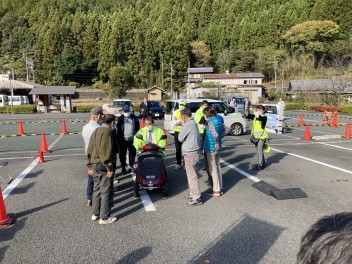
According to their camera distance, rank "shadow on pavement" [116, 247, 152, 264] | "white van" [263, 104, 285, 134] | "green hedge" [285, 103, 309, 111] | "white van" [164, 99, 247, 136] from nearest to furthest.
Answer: "shadow on pavement" [116, 247, 152, 264] < "white van" [164, 99, 247, 136] < "white van" [263, 104, 285, 134] < "green hedge" [285, 103, 309, 111]

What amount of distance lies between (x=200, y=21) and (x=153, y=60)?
32.1 m

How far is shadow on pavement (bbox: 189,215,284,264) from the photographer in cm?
337

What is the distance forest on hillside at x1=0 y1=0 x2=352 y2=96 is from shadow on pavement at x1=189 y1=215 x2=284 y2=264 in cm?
4929

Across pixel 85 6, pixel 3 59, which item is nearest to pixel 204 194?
pixel 3 59

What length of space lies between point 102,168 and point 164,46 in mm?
65330

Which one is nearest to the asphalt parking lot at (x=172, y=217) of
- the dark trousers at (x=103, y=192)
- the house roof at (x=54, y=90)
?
the dark trousers at (x=103, y=192)

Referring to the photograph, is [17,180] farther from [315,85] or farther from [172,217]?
[315,85]

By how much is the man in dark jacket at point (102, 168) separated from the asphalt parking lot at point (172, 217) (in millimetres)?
282

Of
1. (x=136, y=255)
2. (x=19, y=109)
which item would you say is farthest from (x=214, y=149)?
(x=19, y=109)

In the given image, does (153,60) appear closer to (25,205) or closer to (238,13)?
(238,13)

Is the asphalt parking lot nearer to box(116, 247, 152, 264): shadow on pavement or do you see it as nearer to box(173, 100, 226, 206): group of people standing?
box(116, 247, 152, 264): shadow on pavement

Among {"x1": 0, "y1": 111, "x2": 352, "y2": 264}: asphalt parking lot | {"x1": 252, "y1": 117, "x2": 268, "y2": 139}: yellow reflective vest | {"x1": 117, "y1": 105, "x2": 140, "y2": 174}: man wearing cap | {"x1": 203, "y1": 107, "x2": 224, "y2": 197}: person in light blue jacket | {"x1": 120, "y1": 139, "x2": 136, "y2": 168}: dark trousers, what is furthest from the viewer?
{"x1": 252, "y1": 117, "x2": 268, "y2": 139}: yellow reflective vest

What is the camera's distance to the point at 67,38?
2559 inches

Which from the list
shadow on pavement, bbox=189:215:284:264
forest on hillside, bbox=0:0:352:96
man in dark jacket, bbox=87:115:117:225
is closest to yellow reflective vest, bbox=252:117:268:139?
shadow on pavement, bbox=189:215:284:264
